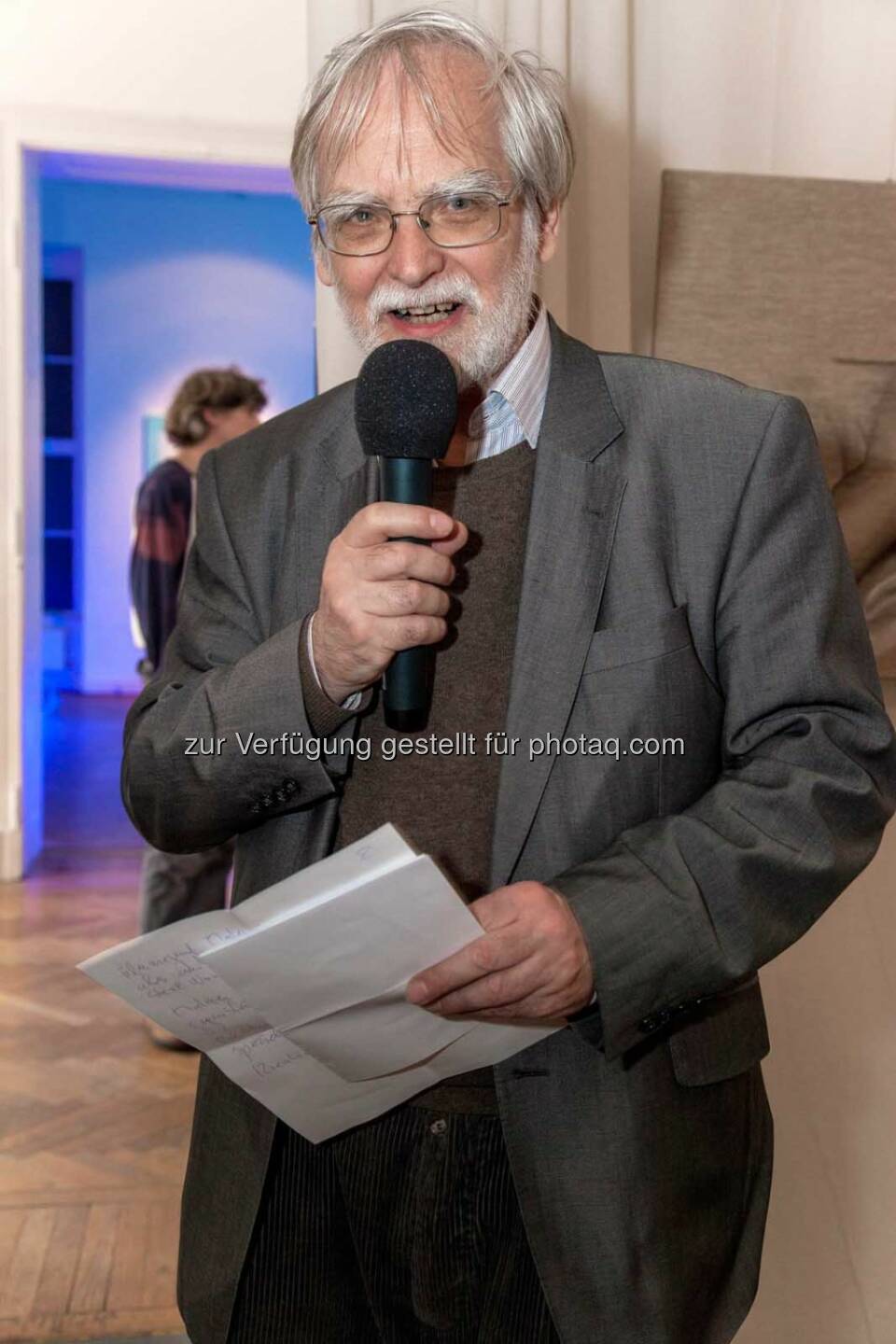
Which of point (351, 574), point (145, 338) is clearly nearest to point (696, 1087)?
point (351, 574)

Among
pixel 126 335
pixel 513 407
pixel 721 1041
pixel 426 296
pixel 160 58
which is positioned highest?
pixel 160 58

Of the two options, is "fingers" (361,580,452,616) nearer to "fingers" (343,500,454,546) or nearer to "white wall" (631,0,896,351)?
"fingers" (343,500,454,546)

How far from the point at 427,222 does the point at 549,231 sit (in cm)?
19

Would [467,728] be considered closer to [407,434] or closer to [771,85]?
[407,434]

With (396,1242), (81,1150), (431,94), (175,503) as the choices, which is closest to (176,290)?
(175,503)

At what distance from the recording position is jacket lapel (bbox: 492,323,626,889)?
129 cm

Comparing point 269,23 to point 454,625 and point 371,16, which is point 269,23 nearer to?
point 371,16

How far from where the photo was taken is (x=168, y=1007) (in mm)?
1191

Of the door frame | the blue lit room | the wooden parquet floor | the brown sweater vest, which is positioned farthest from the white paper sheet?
the door frame

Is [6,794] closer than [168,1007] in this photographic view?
No

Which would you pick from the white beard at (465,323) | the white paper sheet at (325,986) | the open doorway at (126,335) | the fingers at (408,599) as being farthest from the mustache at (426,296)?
the open doorway at (126,335)

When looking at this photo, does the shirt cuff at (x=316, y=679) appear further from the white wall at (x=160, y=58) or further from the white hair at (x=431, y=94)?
the white wall at (x=160, y=58)

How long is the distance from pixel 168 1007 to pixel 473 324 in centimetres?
70

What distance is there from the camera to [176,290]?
1101cm
